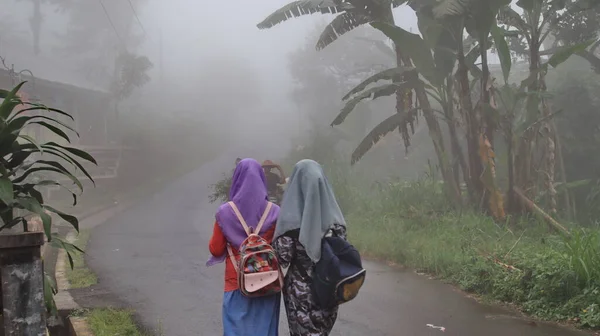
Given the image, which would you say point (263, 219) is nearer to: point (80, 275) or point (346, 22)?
point (80, 275)

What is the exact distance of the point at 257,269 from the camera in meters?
3.60

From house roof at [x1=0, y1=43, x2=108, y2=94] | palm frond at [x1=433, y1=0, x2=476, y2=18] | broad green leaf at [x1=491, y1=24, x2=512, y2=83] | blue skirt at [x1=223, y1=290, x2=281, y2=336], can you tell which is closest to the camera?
blue skirt at [x1=223, y1=290, x2=281, y2=336]

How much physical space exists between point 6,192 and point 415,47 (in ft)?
27.8

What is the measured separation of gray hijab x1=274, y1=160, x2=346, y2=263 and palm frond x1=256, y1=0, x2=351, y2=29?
27.7 ft

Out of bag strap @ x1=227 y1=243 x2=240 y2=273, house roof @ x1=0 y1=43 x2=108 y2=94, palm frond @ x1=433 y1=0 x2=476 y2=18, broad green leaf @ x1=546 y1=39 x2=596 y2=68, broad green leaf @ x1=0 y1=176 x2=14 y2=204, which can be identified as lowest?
broad green leaf @ x1=546 y1=39 x2=596 y2=68

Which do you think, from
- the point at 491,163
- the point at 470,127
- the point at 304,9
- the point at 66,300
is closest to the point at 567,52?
the point at 470,127

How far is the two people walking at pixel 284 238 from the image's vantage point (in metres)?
3.52

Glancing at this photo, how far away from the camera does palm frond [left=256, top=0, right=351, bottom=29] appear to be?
11469mm

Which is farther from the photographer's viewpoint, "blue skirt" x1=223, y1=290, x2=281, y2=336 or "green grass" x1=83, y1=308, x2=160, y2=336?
"green grass" x1=83, y1=308, x2=160, y2=336

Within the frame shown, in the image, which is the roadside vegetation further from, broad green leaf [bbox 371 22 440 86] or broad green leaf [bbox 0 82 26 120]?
broad green leaf [bbox 0 82 26 120]

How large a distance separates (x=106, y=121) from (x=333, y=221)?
27682 millimetres

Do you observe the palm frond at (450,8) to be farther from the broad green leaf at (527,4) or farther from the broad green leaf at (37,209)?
the broad green leaf at (37,209)

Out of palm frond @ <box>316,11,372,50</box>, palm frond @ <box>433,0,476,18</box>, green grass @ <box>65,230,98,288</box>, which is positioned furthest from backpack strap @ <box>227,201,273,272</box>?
palm frond @ <box>316,11,372,50</box>

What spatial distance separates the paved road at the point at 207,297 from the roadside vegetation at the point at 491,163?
1.63 feet
